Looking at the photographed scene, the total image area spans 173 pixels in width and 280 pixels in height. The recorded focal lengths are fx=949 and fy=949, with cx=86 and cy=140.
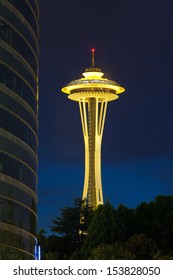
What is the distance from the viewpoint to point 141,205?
7210 inches

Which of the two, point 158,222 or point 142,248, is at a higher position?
point 158,222

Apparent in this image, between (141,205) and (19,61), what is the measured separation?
81.5 metres

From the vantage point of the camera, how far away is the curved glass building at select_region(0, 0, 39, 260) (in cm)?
9925

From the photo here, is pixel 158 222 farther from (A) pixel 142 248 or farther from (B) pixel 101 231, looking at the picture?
(A) pixel 142 248

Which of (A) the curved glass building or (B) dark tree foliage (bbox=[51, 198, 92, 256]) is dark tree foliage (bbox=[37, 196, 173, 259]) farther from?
(A) the curved glass building

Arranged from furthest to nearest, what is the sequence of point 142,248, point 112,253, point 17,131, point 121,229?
point 121,229
point 142,248
point 112,253
point 17,131

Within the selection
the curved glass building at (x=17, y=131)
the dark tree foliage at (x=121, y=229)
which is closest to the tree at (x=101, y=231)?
the dark tree foliage at (x=121, y=229)

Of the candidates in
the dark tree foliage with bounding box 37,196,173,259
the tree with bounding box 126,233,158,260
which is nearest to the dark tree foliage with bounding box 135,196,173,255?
the dark tree foliage with bounding box 37,196,173,259

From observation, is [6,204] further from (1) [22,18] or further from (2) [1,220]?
(1) [22,18]

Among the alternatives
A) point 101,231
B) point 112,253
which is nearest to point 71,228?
point 101,231

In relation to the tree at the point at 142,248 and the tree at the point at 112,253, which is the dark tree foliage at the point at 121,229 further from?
the tree at the point at 112,253

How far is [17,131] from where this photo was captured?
10412cm
